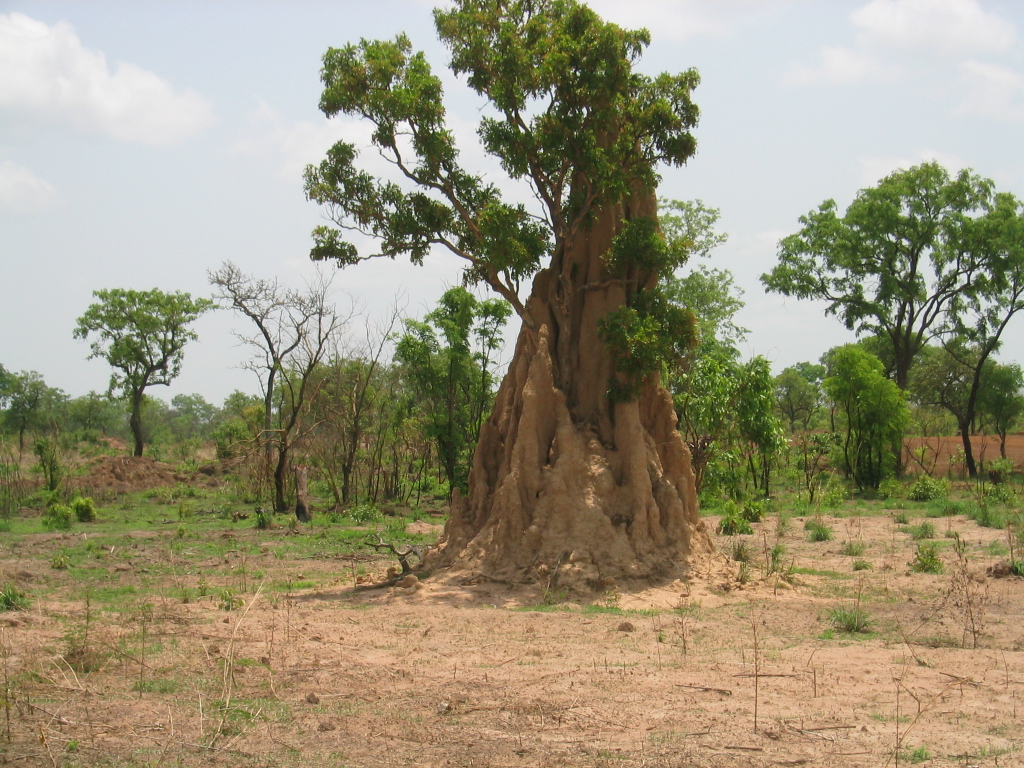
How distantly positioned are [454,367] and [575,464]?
10.9 m

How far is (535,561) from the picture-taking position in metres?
9.83

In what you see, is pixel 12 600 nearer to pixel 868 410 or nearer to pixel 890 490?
pixel 890 490

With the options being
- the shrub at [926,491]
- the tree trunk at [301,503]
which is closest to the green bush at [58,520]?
the tree trunk at [301,503]

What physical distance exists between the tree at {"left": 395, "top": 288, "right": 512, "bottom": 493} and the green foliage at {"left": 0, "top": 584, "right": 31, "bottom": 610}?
1186 cm

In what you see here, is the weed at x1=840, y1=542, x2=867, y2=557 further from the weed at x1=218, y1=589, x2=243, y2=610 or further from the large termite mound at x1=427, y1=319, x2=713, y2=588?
the weed at x1=218, y1=589, x2=243, y2=610

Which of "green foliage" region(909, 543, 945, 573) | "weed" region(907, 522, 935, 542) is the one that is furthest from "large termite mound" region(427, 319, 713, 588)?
"weed" region(907, 522, 935, 542)

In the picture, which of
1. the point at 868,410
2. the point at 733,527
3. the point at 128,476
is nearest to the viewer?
the point at 733,527

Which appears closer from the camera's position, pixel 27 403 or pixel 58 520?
pixel 58 520

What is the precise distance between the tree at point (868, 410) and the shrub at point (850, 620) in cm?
1696

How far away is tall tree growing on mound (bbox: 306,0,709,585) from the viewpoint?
1007cm

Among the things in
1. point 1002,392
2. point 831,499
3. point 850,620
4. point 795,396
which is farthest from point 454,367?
point 795,396

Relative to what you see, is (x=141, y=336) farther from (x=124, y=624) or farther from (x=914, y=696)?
(x=914, y=696)

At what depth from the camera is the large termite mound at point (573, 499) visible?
9766 mm

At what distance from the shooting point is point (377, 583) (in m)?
10.6
